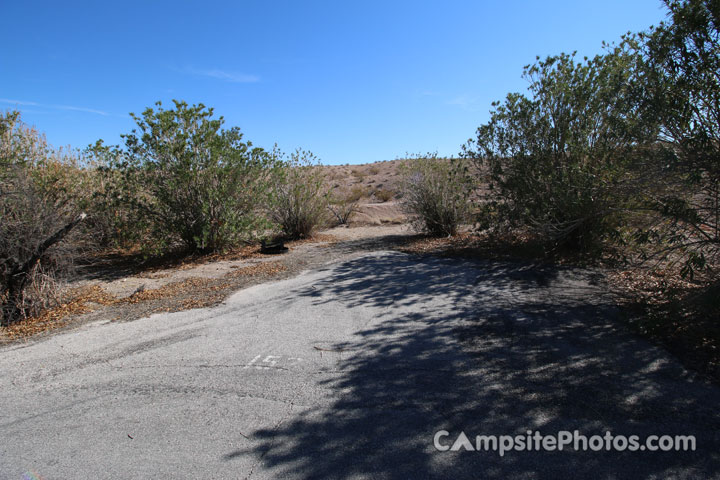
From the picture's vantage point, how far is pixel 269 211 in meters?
12.2

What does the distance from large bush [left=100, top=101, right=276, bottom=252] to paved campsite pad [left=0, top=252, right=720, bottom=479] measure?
448 cm

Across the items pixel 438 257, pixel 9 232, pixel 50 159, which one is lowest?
pixel 438 257

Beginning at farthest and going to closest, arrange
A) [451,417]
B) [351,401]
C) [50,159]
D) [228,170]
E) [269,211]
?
[269,211]
[50,159]
[228,170]
[351,401]
[451,417]

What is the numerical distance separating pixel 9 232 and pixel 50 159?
6.67m

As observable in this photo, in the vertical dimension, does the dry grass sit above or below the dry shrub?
below

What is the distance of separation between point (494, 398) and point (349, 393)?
3.65 ft

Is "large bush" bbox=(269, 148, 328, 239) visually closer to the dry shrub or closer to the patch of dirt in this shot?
the patch of dirt

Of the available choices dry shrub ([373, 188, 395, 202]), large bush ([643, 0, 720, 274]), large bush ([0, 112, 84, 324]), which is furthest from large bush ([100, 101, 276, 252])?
dry shrub ([373, 188, 395, 202])

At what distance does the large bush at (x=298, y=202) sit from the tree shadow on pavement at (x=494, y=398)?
7.75 m

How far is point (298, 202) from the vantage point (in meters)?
12.3

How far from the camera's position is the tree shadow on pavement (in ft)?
7.79

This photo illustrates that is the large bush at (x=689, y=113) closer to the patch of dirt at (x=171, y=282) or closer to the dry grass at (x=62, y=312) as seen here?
the patch of dirt at (x=171, y=282)

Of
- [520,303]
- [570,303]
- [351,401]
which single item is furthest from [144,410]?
[570,303]

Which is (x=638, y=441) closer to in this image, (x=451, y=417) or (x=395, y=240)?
(x=451, y=417)
